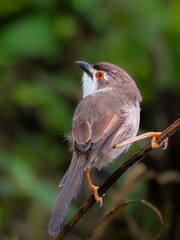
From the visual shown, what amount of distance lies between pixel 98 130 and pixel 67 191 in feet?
1.87

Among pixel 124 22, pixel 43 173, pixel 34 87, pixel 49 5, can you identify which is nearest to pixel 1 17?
pixel 49 5

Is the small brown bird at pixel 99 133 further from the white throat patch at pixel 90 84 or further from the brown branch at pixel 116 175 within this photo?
the white throat patch at pixel 90 84

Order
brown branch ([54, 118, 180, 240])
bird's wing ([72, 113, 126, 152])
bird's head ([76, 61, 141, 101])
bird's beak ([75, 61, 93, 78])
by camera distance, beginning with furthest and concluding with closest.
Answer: bird's beak ([75, 61, 93, 78]), bird's head ([76, 61, 141, 101]), bird's wing ([72, 113, 126, 152]), brown branch ([54, 118, 180, 240])

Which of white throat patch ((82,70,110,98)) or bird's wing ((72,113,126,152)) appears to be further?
white throat patch ((82,70,110,98))

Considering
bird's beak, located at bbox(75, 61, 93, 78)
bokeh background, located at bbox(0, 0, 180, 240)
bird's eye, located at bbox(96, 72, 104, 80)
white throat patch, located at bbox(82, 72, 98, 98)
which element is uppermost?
bird's beak, located at bbox(75, 61, 93, 78)

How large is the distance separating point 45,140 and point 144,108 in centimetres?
145

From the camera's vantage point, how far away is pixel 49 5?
6.64m

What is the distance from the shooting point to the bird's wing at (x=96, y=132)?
348 centimetres

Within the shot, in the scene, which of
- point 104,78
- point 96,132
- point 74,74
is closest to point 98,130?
point 96,132

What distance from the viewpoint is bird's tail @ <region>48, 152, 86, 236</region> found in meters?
2.95

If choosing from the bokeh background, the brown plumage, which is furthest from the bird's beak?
the bokeh background

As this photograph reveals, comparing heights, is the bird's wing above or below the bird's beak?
below

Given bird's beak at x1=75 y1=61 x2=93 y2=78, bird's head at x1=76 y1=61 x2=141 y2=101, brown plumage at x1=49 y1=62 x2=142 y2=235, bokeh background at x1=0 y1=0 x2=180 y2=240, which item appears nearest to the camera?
brown plumage at x1=49 y1=62 x2=142 y2=235

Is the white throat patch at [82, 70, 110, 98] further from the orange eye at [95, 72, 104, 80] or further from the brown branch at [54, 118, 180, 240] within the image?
the brown branch at [54, 118, 180, 240]
